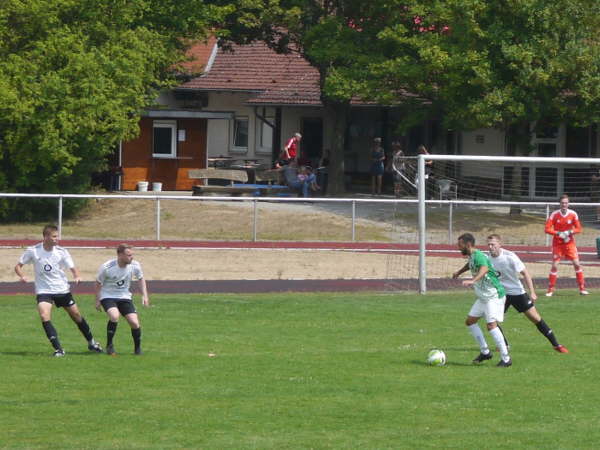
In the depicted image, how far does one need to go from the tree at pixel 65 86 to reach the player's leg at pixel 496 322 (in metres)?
19.4

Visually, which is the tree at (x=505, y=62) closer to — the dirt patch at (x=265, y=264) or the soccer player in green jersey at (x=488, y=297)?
the dirt patch at (x=265, y=264)

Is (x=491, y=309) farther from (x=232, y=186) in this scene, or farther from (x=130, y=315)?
(x=232, y=186)

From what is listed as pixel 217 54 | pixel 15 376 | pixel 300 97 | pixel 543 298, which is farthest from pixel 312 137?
pixel 15 376

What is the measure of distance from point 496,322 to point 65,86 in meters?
21.6

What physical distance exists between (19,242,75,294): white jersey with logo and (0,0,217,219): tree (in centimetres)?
1605

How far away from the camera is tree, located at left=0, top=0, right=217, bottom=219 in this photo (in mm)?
33188

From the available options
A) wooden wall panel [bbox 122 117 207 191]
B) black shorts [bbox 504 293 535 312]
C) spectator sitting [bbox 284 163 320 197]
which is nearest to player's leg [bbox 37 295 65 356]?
black shorts [bbox 504 293 535 312]

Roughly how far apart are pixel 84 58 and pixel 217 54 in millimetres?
17127

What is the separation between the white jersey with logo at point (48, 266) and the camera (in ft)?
50.8

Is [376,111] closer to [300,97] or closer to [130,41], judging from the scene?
[300,97]

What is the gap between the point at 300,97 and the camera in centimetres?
4422

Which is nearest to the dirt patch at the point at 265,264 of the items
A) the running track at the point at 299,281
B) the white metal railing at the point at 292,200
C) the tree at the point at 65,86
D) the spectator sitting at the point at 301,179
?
the running track at the point at 299,281

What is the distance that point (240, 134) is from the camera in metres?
50.5

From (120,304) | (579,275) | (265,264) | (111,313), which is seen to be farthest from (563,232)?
(111,313)
